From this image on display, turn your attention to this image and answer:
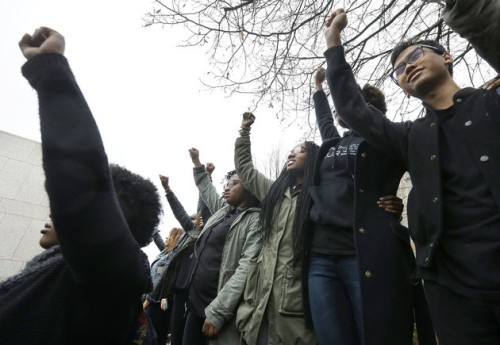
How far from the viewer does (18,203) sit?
7598 millimetres

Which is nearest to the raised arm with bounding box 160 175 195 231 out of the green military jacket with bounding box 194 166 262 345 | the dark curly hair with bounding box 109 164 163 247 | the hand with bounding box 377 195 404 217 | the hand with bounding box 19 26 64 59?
the green military jacket with bounding box 194 166 262 345

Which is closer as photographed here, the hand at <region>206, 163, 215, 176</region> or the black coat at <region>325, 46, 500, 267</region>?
the black coat at <region>325, 46, 500, 267</region>

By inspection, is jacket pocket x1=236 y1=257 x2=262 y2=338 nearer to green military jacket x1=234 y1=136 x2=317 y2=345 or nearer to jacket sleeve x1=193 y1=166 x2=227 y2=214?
green military jacket x1=234 y1=136 x2=317 y2=345

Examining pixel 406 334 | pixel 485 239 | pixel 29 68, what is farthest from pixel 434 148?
pixel 29 68

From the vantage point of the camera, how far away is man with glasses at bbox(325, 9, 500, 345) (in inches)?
43.9

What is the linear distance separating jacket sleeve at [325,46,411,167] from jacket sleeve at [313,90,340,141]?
0.82m

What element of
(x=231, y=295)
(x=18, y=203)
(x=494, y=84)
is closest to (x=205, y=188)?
(x=231, y=295)

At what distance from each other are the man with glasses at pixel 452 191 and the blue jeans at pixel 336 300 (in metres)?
0.47

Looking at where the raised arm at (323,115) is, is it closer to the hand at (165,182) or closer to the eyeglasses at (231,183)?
the eyeglasses at (231,183)

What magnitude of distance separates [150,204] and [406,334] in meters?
1.43

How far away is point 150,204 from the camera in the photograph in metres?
1.39

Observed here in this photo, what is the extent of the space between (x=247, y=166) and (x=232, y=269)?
0.96 metres

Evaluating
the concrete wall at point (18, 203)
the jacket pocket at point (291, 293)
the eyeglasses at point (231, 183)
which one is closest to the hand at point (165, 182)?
the eyeglasses at point (231, 183)

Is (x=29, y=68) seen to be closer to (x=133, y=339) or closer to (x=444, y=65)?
(x=133, y=339)
